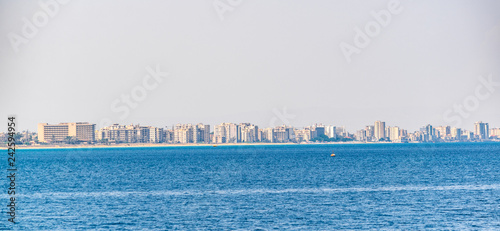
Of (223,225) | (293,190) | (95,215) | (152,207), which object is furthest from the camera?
(293,190)

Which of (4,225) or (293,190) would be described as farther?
(293,190)

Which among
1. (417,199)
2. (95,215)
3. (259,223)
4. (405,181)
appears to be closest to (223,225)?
(259,223)

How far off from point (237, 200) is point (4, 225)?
1813cm

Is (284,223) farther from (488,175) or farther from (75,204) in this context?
(488,175)

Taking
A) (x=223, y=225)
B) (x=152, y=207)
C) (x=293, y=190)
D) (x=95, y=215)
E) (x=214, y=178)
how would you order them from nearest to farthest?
(x=223, y=225), (x=95, y=215), (x=152, y=207), (x=293, y=190), (x=214, y=178)

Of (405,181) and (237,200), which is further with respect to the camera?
(405,181)

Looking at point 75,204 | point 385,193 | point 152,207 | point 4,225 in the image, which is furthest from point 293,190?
point 4,225

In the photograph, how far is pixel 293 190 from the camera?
5816cm

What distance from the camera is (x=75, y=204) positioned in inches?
1911

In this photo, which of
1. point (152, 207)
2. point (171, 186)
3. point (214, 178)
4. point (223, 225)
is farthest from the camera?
point (214, 178)

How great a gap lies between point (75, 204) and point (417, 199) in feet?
87.3

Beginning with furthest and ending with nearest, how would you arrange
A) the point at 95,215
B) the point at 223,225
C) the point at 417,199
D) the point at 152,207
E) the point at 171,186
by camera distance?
the point at 171,186 → the point at 417,199 → the point at 152,207 → the point at 95,215 → the point at 223,225

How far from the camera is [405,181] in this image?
6825 cm

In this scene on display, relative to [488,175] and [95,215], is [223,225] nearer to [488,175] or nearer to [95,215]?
[95,215]
